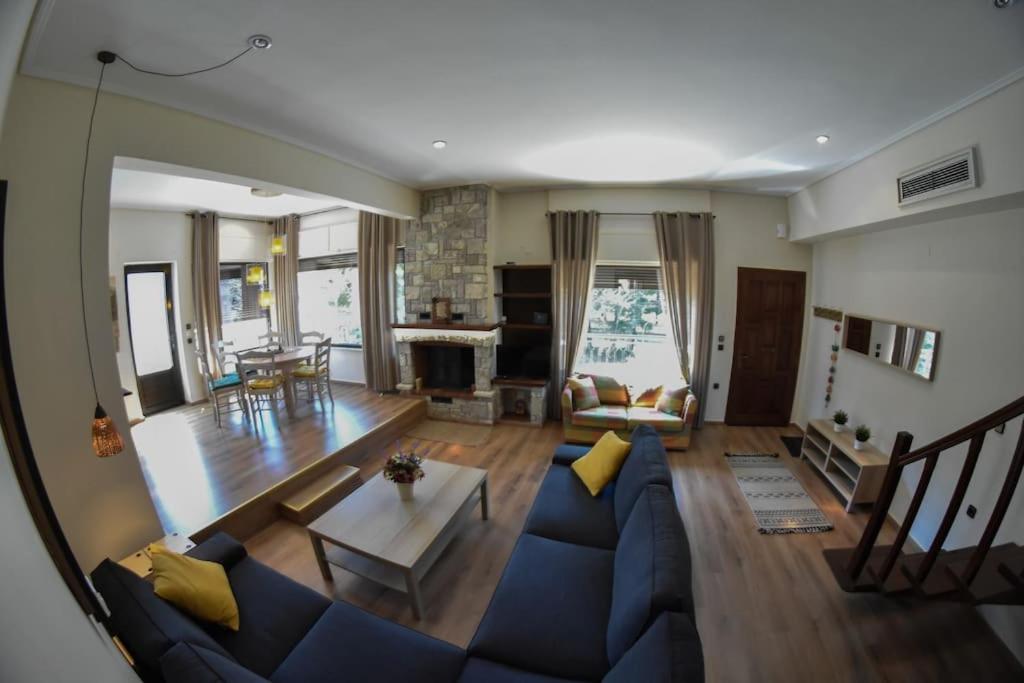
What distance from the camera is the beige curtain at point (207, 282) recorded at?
461 centimetres

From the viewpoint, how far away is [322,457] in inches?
125

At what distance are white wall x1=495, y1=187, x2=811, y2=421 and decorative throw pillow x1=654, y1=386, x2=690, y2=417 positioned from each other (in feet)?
2.67

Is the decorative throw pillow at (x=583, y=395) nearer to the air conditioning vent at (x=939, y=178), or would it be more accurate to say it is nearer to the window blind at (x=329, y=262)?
the air conditioning vent at (x=939, y=178)

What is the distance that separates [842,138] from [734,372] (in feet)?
8.79

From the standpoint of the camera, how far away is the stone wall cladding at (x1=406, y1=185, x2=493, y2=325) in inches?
165

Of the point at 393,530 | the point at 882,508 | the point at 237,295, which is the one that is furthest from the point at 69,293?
the point at 237,295

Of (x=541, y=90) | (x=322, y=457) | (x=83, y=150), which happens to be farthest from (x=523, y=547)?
(x=83, y=150)

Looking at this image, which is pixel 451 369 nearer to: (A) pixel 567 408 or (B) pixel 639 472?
(A) pixel 567 408

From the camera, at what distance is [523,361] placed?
14.9ft

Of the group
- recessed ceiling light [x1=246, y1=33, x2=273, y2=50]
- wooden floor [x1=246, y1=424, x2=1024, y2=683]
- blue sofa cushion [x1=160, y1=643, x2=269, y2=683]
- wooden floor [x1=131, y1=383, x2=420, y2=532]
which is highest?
recessed ceiling light [x1=246, y1=33, x2=273, y2=50]

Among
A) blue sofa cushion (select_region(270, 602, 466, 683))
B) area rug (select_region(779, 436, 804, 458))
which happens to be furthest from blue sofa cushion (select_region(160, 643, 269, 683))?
area rug (select_region(779, 436, 804, 458))

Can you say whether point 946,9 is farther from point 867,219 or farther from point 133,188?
point 133,188

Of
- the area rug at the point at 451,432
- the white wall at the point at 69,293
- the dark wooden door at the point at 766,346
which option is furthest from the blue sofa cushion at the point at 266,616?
the dark wooden door at the point at 766,346

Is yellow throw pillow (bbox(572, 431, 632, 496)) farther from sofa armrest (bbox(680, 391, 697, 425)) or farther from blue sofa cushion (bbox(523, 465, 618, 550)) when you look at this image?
sofa armrest (bbox(680, 391, 697, 425))
